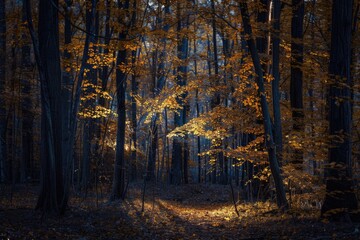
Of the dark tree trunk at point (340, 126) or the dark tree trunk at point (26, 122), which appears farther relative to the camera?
the dark tree trunk at point (26, 122)

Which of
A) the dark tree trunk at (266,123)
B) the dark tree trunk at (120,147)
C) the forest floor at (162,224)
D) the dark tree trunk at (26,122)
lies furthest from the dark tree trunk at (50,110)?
the dark tree trunk at (26,122)

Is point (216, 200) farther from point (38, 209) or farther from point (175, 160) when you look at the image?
point (38, 209)

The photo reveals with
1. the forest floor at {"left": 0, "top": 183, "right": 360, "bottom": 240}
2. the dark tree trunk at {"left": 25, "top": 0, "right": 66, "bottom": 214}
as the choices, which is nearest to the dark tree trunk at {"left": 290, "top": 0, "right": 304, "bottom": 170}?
the forest floor at {"left": 0, "top": 183, "right": 360, "bottom": 240}

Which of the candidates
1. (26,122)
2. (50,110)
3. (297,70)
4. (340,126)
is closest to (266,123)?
(340,126)

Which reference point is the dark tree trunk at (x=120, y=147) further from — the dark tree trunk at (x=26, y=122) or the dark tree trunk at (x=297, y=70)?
the dark tree trunk at (x=26, y=122)

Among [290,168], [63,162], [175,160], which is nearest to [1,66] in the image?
[63,162]

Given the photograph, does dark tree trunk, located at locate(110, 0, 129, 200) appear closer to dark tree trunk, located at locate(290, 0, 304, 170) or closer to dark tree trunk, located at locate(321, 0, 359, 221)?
dark tree trunk, located at locate(290, 0, 304, 170)

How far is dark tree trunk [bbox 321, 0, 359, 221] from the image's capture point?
7.90 metres

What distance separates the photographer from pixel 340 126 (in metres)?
8.16

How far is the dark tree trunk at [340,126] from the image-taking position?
790 centimetres

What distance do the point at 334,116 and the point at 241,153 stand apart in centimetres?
326

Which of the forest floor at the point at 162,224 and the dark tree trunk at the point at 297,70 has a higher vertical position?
the dark tree trunk at the point at 297,70

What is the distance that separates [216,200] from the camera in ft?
59.9

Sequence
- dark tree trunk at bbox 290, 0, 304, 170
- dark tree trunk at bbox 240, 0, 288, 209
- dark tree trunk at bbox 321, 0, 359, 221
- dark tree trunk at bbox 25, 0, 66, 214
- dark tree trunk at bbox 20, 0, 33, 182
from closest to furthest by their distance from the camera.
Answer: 1. dark tree trunk at bbox 321, 0, 359, 221
2. dark tree trunk at bbox 25, 0, 66, 214
3. dark tree trunk at bbox 240, 0, 288, 209
4. dark tree trunk at bbox 290, 0, 304, 170
5. dark tree trunk at bbox 20, 0, 33, 182
